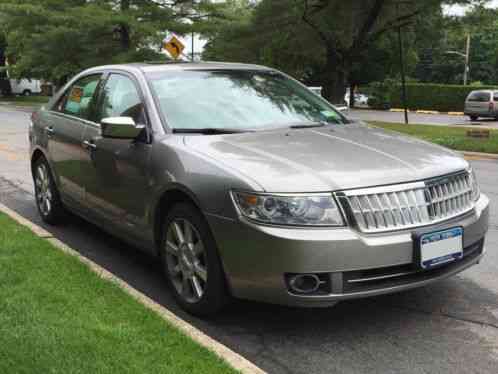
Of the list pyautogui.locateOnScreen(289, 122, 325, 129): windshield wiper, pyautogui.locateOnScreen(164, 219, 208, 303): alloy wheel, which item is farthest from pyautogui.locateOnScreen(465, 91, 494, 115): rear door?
pyautogui.locateOnScreen(164, 219, 208, 303): alloy wheel

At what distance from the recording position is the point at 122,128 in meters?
4.64

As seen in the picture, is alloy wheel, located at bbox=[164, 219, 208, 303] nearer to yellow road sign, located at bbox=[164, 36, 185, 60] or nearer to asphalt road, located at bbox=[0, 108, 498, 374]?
asphalt road, located at bbox=[0, 108, 498, 374]

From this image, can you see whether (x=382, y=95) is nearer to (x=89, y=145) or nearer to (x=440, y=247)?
(x=89, y=145)

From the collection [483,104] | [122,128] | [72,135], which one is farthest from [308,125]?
[483,104]

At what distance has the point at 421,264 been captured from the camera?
3723 millimetres

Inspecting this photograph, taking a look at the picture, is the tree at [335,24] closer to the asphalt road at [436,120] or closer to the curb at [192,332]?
the asphalt road at [436,120]

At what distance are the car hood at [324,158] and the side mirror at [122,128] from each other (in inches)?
17.3

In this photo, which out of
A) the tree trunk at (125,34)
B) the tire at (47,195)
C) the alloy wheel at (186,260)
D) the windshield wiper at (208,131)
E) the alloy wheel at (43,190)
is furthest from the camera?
the tree trunk at (125,34)

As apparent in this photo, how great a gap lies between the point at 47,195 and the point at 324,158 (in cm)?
356

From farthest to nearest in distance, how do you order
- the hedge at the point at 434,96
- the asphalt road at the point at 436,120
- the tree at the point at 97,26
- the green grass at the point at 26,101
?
the hedge at the point at 434,96, the green grass at the point at 26,101, the tree at the point at 97,26, the asphalt road at the point at 436,120

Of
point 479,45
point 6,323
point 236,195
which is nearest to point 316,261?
point 236,195

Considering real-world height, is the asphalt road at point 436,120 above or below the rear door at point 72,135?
below

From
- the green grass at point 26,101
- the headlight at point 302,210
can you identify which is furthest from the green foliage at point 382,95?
the headlight at point 302,210

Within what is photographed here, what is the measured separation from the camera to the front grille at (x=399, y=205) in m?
3.62
